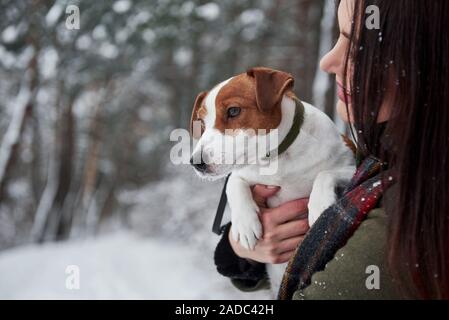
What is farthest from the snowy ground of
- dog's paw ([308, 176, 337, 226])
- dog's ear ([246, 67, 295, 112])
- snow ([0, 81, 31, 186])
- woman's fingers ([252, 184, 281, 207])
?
snow ([0, 81, 31, 186])

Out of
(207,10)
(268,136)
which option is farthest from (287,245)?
(207,10)

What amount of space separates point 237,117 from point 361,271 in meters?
0.50

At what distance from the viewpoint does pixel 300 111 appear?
1150 mm

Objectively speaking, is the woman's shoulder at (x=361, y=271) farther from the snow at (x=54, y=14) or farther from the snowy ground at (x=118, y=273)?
the snow at (x=54, y=14)

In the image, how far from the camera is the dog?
1.10 metres

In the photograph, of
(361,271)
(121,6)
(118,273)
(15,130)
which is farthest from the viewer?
(118,273)

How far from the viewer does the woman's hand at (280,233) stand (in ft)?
3.60

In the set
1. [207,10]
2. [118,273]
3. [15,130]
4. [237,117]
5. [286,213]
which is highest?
[207,10]

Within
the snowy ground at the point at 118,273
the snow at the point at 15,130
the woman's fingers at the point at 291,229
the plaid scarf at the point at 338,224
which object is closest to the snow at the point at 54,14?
the snow at the point at 15,130

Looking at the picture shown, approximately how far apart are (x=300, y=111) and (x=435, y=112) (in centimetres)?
41

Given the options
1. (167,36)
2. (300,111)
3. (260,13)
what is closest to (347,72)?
(300,111)

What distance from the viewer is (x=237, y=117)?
1.13 metres

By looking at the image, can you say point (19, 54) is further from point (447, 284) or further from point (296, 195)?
point (447, 284)

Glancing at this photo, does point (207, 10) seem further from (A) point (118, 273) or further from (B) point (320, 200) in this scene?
(B) point (320, 200)
